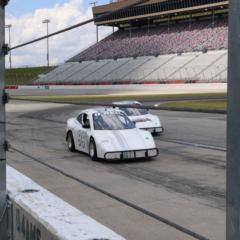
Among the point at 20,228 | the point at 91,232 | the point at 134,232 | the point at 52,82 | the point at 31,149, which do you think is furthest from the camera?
the point at 52,82

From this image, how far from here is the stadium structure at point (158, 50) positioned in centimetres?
6688

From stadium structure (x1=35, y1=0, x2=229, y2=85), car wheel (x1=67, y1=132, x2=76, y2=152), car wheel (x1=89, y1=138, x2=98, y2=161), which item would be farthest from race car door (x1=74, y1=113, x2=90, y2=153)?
stadium structure (x1=35, y1=0, x2=229, y2=85)

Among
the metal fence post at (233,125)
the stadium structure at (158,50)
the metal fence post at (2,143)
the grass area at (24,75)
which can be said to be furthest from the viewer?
the grass area at (24,75)

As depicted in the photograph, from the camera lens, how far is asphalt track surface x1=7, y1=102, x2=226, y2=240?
6.80 metres

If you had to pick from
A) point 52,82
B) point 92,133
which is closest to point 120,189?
point 92,133

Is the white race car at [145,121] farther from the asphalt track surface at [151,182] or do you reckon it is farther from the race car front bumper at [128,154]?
the race car front bumper at [128,154]

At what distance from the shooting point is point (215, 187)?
30.5ft

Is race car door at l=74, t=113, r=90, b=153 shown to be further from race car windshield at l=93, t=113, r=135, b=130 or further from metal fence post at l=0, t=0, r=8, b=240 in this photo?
metal fence post at l=0, t=0, r=8, b=240

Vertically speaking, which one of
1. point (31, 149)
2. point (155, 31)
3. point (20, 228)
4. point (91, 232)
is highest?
point (155, 31)

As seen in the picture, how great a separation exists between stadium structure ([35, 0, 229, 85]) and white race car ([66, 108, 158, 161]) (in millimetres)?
43844

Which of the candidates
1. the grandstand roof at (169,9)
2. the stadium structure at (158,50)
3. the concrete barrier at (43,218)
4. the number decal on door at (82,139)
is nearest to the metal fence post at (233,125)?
the concrete barrier at (43,218)

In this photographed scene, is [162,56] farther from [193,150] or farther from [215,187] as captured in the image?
[215,187]

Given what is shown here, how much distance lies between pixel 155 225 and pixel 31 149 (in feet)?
31.2

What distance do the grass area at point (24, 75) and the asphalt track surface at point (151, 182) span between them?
78964 millimetres
